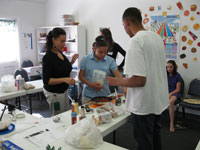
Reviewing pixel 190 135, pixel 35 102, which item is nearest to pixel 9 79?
pixel 35 102

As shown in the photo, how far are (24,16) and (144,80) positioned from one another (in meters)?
5.26

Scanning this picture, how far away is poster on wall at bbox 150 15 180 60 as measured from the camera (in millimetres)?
3891

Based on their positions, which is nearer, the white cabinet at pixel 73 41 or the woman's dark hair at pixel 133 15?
the woman's dark hair at pixel 133 15

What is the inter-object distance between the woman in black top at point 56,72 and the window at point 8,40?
3.93 meters

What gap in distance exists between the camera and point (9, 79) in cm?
302

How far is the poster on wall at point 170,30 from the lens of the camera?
3.89m

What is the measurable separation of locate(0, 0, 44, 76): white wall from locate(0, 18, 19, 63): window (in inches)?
5.4

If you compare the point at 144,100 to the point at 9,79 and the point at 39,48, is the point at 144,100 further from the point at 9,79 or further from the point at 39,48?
the point at 39,48

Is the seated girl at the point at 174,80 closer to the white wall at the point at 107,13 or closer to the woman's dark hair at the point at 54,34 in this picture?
the white wall at the point at 107,13

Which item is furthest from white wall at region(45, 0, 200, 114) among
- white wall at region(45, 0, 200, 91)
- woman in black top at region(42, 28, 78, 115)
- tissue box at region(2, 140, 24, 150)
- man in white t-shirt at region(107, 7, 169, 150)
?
tissue box at region(2, 140, 24, 150)

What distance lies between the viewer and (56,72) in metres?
2.04

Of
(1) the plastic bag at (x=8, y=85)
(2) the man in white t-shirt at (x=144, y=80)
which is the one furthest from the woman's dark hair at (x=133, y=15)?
(1) the plastic bag at (x=8, y=85)

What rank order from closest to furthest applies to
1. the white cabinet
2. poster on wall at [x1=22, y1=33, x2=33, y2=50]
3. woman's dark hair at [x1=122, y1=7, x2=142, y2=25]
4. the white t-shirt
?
the white t-shirt, woman's dark hair at [x1=122, y1=7, x2=142, y2=25], the white cabinet, poster on wall at [x1=22, y1=33, x2=33, y2=50]

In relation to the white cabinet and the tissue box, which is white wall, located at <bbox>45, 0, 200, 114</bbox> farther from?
the tissue box
